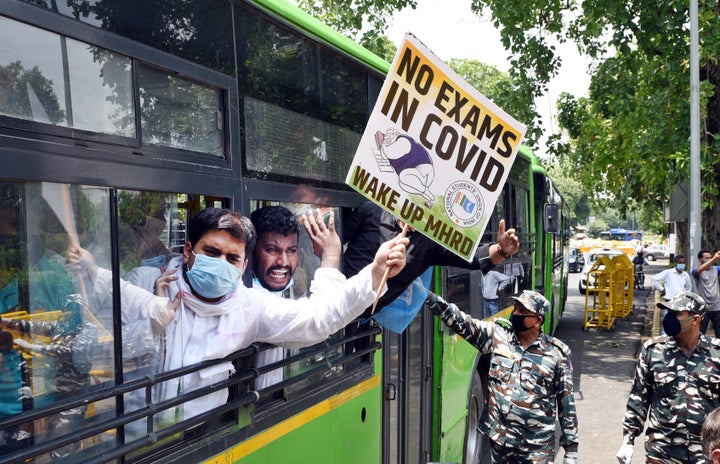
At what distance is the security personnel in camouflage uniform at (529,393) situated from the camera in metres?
4.53

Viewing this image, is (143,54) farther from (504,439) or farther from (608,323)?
(608,323)

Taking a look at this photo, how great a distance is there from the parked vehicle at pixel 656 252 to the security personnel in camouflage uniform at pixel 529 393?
2533 inches

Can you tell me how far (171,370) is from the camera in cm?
239

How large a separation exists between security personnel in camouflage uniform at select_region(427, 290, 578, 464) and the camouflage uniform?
0.44 meters

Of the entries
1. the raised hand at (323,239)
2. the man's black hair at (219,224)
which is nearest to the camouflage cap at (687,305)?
the raised hand at (323,239)

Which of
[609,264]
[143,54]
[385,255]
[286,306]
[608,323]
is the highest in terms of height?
[143,54]

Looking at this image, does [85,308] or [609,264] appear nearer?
[85,308]

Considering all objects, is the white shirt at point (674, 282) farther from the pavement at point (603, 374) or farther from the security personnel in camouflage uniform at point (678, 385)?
the security personnel in camouflage uniform at point (678, 385)

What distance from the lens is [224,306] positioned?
2.65m

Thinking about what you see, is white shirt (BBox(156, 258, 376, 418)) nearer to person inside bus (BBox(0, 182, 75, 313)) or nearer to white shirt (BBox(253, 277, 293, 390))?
white shirt (BBox(253, 277, 293, 390))

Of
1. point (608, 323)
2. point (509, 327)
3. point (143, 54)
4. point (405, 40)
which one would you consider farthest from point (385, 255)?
point (608, 323)

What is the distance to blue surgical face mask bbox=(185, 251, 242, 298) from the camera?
2.60 metres

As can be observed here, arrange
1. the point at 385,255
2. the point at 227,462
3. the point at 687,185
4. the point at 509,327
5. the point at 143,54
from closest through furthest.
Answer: the point at 143,54
the point at 227,462
the point at 385,255
the point at 509,327
the point at 687,185

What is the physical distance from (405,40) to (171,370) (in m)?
1.50
